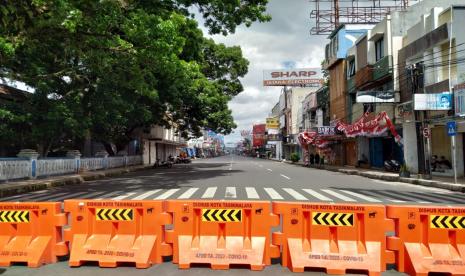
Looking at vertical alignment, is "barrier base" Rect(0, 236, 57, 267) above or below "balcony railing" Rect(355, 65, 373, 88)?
below

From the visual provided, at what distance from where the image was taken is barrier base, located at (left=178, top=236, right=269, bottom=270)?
6.72m

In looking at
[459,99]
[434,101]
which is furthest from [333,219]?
[434,101]

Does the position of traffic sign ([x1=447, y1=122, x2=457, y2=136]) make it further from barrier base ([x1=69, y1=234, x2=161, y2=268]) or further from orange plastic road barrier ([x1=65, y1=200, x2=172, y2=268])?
barrier base ([x1=69, y1=234, x2=161, y2=268])

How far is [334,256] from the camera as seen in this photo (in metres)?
6.57

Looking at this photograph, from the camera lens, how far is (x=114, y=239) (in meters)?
7.06

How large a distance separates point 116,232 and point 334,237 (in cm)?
340

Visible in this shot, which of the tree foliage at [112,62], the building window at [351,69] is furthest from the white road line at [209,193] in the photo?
the building window at [351,69]

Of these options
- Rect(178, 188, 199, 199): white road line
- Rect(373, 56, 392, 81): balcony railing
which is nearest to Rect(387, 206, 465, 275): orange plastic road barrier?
Rect(178, 188, 199, 199): white road line

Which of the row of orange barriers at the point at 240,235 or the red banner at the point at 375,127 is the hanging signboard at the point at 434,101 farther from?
the row of orange barriers at the point at 240,235

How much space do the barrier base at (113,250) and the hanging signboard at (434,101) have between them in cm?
2044

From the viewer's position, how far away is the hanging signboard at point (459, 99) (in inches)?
874

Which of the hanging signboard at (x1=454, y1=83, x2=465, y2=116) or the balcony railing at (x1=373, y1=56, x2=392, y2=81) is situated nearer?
the hanging signboard at (x1=454, y1=83, x2=465, y2=116)

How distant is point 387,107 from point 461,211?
2853 centimetres

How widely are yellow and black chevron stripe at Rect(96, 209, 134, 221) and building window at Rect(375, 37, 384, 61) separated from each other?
30624 mm
